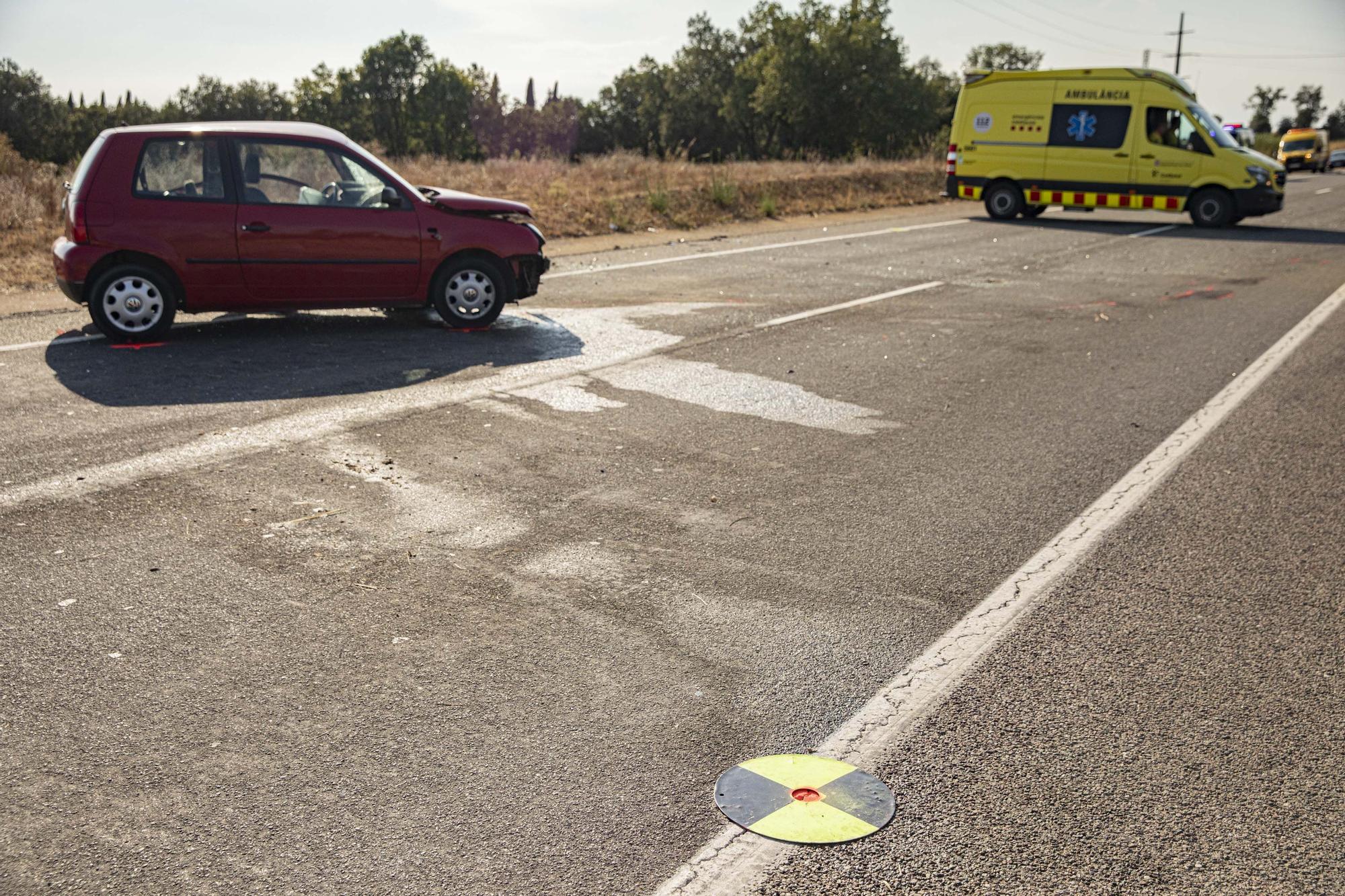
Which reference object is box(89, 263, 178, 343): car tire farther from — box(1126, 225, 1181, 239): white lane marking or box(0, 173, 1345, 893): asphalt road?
box(1126, 225, 1181, 239): white lane marking

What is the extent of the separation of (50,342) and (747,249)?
10453 millimetres

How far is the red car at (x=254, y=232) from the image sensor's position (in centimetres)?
900

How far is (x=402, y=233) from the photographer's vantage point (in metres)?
9.75

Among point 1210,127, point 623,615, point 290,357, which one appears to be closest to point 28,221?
point 290,357

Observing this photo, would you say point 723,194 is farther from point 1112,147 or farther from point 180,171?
point 180,171

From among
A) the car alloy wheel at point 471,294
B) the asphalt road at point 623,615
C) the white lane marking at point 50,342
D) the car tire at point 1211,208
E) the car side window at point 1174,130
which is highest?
the car side window at point 1174,130

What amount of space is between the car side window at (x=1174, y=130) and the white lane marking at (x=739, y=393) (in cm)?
1618

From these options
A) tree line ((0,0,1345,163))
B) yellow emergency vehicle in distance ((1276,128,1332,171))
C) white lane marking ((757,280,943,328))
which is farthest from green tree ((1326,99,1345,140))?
white lane marking ((757,280,943,328))

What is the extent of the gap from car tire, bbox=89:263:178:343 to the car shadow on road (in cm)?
15

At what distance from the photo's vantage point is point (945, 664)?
13.6 feet

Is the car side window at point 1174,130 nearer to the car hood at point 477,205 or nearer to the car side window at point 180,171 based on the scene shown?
the car hood at point 477,205

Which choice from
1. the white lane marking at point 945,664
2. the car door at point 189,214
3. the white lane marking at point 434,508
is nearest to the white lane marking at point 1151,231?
the white lane marking at point 945,664

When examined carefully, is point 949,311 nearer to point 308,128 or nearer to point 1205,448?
point 1205,448

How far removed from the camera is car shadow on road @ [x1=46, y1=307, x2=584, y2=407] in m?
7.89
